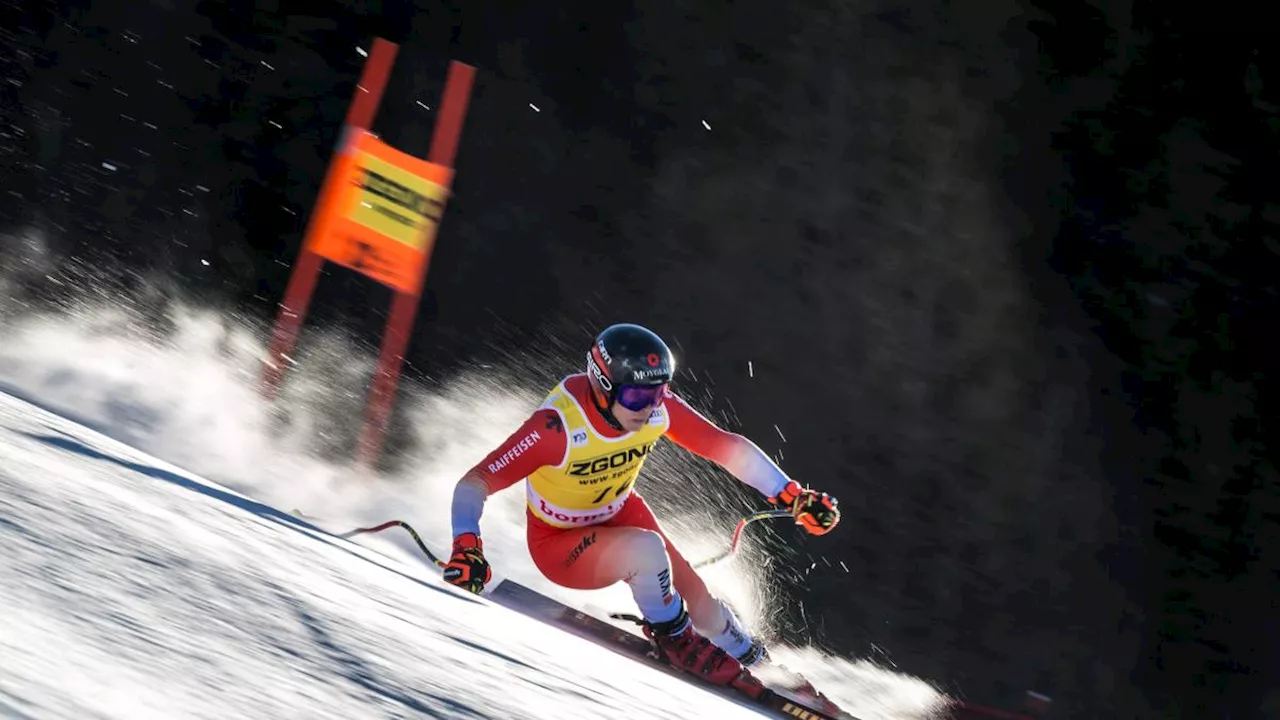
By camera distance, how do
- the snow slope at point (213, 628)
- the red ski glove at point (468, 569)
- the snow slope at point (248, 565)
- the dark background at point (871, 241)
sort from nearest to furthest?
the snow slope at point (213, 628) → the snow slope at point (248, 565) → the red ski glove at point (468, 569) → the dark background at point (871, 241)

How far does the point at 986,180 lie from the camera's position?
23.3ft

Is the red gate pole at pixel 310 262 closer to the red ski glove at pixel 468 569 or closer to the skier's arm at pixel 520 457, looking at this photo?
the skier's arm at pixel 520 457

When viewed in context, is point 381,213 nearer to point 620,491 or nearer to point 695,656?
point 620,491

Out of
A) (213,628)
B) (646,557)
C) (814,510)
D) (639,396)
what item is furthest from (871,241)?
(213,628)

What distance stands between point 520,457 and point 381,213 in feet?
9.62

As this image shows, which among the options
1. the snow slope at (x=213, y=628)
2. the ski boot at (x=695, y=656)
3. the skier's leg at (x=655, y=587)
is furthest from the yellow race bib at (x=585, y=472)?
the snow slope at (x=213, y=628)

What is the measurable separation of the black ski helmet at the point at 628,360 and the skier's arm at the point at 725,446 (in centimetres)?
58

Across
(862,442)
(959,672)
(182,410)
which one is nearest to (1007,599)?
(959,672)

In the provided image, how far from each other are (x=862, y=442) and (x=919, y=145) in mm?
1656

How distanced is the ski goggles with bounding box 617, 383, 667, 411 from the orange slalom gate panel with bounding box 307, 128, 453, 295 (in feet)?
9.27

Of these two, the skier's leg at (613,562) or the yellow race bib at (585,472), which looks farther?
the yellow race bib at (585,472)

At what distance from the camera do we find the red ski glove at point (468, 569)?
4445 mm

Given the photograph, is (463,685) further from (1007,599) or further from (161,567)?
(1007,599)

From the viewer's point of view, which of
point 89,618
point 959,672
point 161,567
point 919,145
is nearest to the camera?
point 89,618
